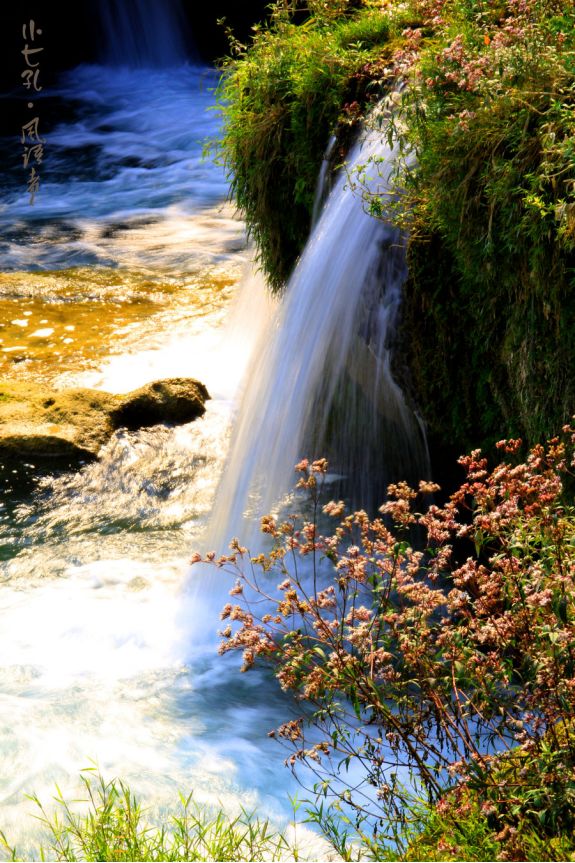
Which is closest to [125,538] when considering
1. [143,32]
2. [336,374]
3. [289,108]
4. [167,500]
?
[167,500]

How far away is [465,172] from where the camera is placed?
13.8ft

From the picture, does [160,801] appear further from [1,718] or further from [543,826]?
[543,826]

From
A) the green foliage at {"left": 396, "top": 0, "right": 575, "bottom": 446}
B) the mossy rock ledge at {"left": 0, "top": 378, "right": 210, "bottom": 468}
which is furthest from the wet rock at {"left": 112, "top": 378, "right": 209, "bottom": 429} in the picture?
the green foliage at {"left": 396, "top": 0, "right": 575, "bottom": 446}

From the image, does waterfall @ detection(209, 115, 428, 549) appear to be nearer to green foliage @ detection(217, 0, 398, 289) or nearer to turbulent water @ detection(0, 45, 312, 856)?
green foliage @ detection(217, 0, 398, 289)

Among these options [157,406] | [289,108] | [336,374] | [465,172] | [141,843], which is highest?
[289,108]

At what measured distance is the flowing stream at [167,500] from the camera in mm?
3885

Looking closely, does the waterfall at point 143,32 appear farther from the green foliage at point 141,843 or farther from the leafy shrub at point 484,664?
→ the green foliage at point 141,843

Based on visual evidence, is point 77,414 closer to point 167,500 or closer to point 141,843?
point 167,500

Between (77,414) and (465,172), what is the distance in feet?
12.5

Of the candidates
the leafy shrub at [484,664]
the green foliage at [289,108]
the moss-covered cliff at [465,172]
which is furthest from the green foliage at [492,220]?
the leafy shrub at [484,664]

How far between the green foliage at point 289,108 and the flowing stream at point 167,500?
0.41 metres

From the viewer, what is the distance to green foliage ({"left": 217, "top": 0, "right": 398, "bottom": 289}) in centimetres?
575

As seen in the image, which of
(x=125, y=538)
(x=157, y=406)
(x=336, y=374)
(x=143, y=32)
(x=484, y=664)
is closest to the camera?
(x=484, y=664)

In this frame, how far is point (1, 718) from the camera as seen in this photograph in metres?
4.08
